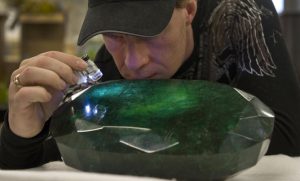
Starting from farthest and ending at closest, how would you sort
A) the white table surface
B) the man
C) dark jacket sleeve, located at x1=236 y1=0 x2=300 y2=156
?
1. dark jacket sleeve, located at x1=236 y1=0 x2=300 y2=156
2. the man
3. the white table surface

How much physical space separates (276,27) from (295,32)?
119 inches

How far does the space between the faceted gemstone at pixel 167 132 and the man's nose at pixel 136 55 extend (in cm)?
13

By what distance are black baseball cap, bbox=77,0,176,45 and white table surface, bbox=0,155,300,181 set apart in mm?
214

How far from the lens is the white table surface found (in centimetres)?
45

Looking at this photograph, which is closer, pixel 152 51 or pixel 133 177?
pixel 133 177

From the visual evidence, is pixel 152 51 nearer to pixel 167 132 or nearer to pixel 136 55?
pixel 136 55

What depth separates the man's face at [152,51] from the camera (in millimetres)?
701

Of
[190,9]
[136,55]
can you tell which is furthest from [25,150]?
[190,9]

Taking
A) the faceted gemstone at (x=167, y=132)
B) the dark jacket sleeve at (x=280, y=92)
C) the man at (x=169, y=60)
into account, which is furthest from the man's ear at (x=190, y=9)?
the faceted gemstone at (x=167, y=132)

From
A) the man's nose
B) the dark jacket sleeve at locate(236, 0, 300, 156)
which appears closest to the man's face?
the man's nose

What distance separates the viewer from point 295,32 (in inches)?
146

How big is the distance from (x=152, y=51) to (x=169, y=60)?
58 mm

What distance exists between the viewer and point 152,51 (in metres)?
0.71

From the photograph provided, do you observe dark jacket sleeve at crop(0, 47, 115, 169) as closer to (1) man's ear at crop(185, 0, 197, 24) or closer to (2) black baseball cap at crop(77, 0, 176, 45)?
(2) black baseball cap at crop(77, 0, 176, 45)
